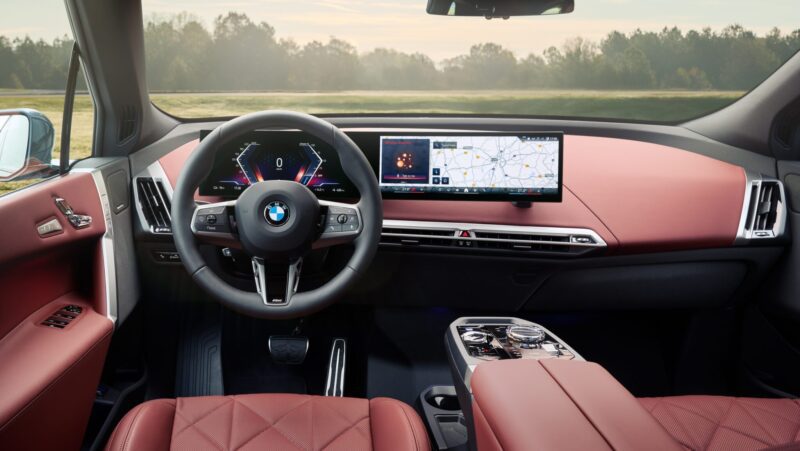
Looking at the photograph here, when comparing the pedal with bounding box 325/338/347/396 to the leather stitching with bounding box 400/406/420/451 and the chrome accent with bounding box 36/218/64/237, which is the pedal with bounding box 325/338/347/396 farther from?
the chrome accent with bounding box 36/218/64/237

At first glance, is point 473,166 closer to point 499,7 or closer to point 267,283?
point 499,7

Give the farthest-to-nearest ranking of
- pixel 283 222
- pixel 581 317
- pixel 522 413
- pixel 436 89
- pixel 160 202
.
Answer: pixel 436 89, pixel 581 317, pixel 160 202, pixel 283 222, pixel 522 413

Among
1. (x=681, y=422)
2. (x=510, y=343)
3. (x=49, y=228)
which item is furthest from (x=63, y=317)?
(x=681, y=422)

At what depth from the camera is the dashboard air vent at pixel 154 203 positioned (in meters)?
2.38

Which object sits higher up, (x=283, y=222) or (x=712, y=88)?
(x=712, y=88)

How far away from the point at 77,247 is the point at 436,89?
1.77m

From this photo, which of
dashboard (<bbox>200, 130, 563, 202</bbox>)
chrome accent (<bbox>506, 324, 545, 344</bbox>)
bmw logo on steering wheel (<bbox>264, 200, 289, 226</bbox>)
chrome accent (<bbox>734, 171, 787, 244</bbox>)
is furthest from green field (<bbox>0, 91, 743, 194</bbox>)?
chrome accent (<bbox>506, 324, 545, 344</bbox>)

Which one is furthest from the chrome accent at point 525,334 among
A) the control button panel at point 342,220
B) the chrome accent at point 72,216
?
the chrome accent at point 72,216

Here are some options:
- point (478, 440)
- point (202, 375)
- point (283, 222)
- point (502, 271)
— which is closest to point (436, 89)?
point (502, 271)

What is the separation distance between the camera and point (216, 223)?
6.16 feet

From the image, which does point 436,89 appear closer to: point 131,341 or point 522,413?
point 131,341

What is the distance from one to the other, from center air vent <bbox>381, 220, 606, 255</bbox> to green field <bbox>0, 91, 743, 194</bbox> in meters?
0.83

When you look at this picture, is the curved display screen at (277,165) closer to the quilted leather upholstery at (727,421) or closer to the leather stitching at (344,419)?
the leather stitching at (344,419)

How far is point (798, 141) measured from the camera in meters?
2.60
